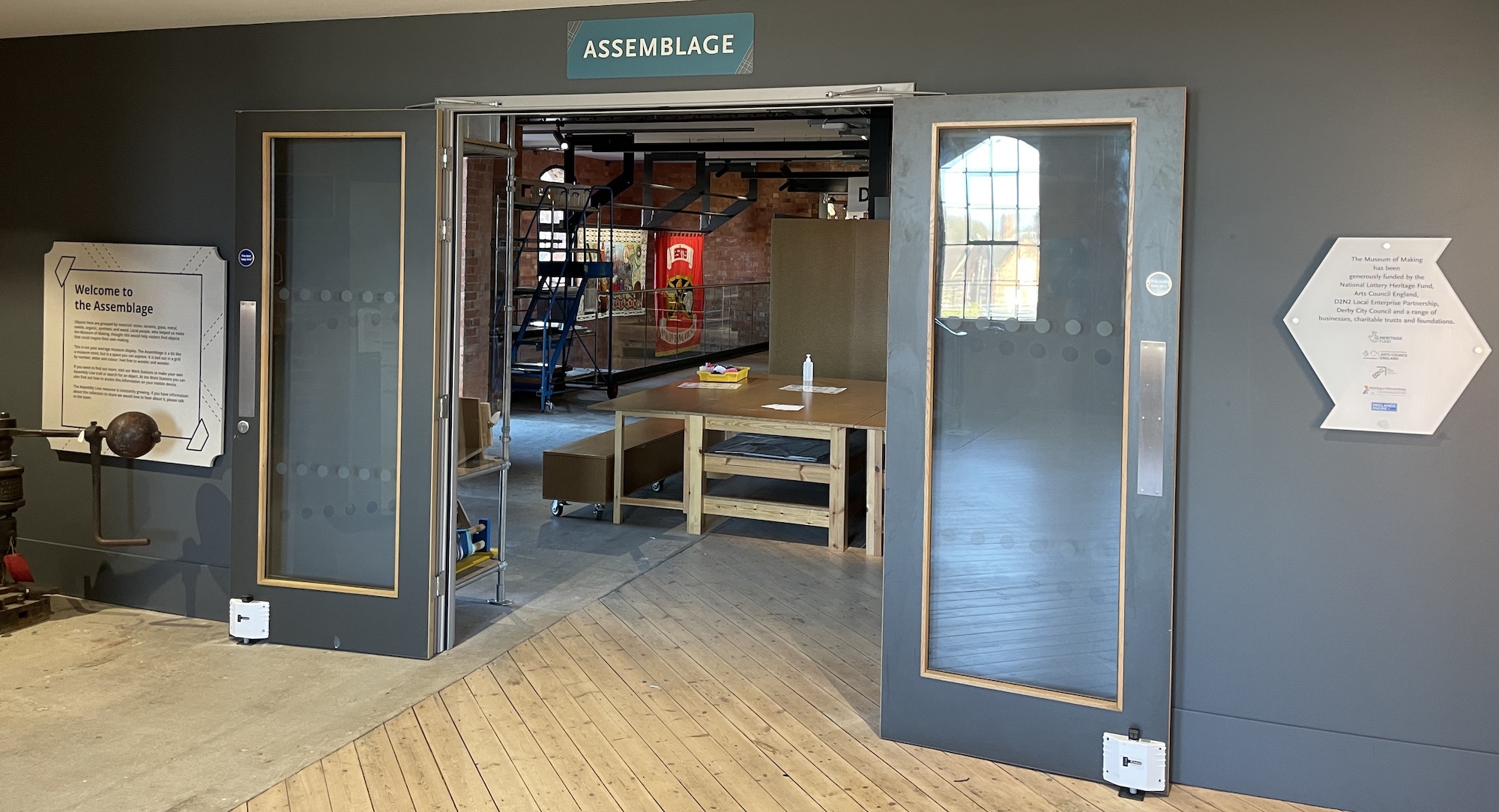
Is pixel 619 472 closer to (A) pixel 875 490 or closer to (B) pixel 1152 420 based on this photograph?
(A) pixel 875 490

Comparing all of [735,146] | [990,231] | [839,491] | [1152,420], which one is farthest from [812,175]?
[1152,420]

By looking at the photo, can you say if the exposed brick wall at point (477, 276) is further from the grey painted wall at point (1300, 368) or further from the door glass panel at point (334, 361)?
the grey painted wall at point (1300, 368)

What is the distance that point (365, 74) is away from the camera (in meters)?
4.69

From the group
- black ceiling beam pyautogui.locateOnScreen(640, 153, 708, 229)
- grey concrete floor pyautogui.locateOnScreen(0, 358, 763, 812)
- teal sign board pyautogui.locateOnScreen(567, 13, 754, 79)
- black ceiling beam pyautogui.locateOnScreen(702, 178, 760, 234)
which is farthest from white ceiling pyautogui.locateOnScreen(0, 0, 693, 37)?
black ceiling beam pyautogui.locateOnScreen(702, 178, 760, 234)

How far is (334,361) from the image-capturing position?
473 cm

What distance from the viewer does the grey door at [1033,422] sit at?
358cm

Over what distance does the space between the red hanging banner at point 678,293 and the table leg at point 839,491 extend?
8.01 metres

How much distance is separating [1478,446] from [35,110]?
562 cm

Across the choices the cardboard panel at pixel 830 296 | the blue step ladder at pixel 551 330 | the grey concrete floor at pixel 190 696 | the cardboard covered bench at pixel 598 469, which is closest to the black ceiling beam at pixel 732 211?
the blue step ladder at pixel 551 330

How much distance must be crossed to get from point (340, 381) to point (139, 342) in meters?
1.08

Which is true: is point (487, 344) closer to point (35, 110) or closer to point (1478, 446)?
point (35, 110)

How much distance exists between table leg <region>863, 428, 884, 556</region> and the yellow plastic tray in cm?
159

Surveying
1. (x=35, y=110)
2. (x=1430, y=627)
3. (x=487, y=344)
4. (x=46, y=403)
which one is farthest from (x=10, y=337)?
(x=1430, y=627)

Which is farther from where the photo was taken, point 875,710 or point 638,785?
point 875,710
